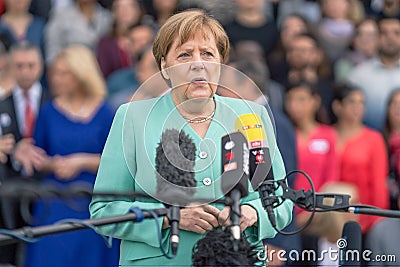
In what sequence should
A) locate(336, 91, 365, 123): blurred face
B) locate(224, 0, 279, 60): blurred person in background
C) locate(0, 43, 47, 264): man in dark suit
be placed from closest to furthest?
locate(0, 43, 47, 264): man in dark suit
locate(336, 91, 365, 123): blurred face
locate(224, 0, 279, 60): blurred person in background

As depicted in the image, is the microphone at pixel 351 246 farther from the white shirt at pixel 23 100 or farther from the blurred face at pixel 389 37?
the blurred face at pixel 389 37

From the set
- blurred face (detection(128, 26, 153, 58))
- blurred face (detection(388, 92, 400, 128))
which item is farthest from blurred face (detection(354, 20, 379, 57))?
blurred face (detection(128, 26, 153, 58))

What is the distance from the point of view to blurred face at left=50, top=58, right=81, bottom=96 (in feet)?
21.2

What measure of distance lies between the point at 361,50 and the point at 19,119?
3.07 metres

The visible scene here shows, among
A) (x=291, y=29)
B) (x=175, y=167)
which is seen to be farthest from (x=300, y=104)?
(x=175, y=167)

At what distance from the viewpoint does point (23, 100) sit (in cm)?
714

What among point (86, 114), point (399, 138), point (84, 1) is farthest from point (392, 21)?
Result: point (86, 114)

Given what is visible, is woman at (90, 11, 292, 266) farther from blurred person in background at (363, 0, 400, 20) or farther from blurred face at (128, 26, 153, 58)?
blurred person in background at (363, 0, 400, 20)

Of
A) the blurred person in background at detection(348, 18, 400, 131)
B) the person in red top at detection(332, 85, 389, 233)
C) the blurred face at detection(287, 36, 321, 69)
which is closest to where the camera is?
the person in red top at detection(332, 85, 389, 233)

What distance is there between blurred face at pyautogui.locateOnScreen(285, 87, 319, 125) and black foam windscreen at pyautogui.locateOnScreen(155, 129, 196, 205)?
13.0 ft

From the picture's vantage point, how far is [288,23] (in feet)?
27.4

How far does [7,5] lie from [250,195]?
5.60 m

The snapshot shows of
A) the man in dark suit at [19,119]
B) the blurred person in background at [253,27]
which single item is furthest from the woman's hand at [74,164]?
the blurred person in background at [253,27]

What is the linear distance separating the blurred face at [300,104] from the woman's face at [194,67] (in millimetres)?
3692
